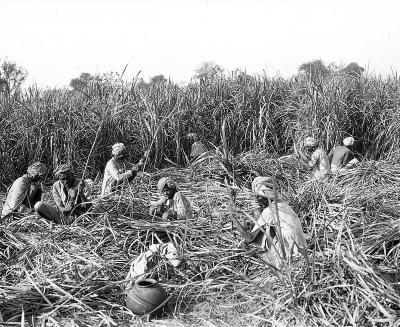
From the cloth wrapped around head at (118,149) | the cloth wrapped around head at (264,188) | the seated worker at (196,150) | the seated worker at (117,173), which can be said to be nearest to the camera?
the cloth wrapped around head at (264,188)

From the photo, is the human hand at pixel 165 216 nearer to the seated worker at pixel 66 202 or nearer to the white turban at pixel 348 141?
the seated worker at pixel 66 202

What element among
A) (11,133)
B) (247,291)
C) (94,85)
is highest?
(94,85)

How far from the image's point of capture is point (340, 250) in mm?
2875

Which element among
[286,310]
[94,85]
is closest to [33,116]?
[94,85]

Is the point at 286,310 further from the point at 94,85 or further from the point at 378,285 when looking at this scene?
the point at 94,85

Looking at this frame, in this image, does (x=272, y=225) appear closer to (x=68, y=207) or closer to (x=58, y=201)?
(x=68, y=207)

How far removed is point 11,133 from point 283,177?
133 inches

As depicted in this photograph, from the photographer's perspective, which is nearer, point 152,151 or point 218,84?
point 152,151

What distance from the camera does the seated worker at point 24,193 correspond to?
4.39m

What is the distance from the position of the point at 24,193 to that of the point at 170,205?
4.42 feet

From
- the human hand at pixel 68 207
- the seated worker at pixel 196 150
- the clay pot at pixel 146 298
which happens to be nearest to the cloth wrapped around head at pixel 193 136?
the seated worker at pixel 196 150

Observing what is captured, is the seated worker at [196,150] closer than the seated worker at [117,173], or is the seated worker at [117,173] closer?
the seated worker at [117,173]

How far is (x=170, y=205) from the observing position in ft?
13.9

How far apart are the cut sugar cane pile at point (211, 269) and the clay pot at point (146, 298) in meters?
0.07
